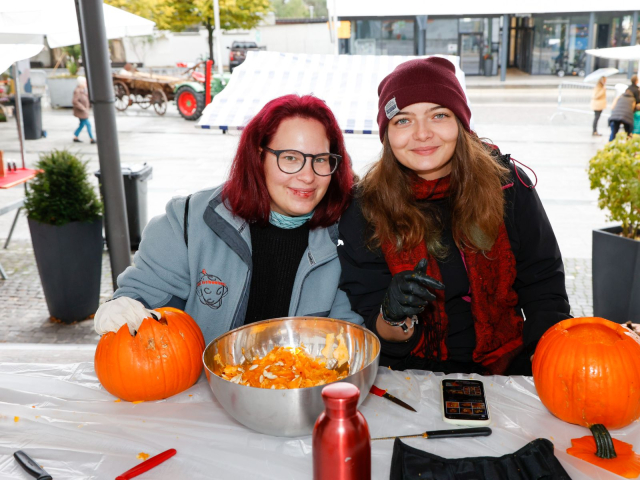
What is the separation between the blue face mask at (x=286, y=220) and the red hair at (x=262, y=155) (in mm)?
42

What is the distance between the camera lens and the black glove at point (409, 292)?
5.37 feet

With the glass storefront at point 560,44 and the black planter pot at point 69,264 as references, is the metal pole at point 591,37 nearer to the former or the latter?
the glass storefront at point 560,44

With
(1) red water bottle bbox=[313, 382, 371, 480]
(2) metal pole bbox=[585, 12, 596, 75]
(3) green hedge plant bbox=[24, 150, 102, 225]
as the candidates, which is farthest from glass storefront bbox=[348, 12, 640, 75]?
(1) red water bottle bbox=[313, 382, 371, 480]

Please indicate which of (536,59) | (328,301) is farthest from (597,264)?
(536,59)

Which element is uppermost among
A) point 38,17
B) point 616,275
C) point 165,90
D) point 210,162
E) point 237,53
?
point 237,53

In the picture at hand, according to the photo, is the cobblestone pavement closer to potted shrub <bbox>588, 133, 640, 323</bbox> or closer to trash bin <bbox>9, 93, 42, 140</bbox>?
potted shrub <bbox>588, 133, 640, 323</bbox>

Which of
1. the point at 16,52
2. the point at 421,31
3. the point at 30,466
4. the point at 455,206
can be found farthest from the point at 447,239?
→ the point at 421,31

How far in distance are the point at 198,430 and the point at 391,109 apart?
4.20ft

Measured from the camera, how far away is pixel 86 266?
14.4 ft

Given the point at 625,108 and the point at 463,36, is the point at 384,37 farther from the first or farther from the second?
the point at 625,108

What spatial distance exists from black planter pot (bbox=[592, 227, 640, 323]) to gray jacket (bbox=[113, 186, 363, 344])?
7.92 ft

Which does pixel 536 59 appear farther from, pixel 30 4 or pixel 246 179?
pixel 246 179

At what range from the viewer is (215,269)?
7.11 ft

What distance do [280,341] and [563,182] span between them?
26.2 feet
